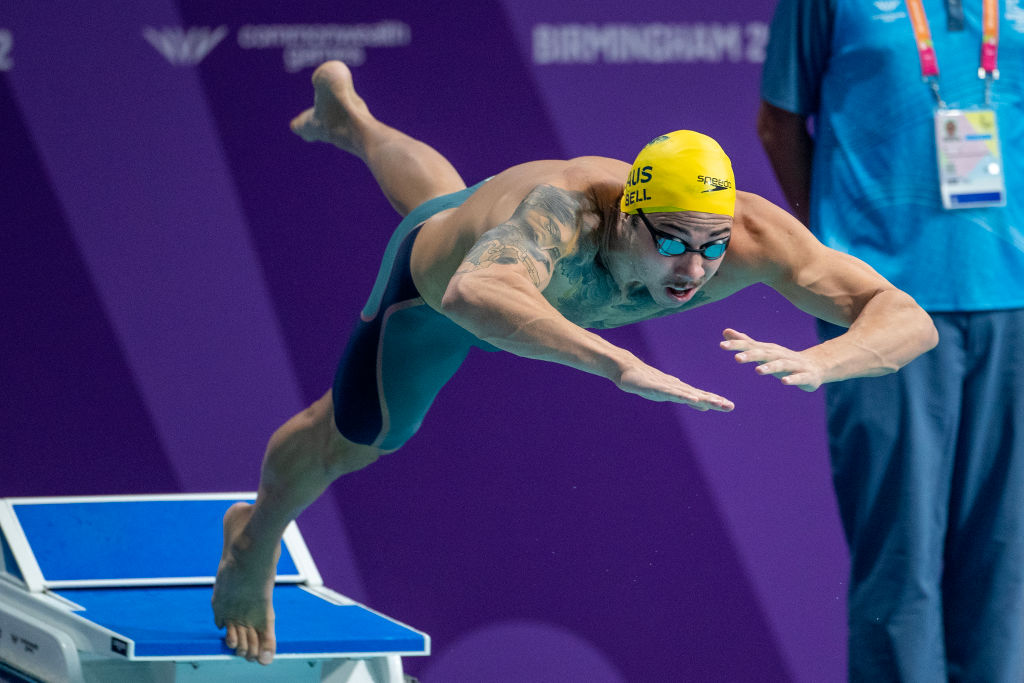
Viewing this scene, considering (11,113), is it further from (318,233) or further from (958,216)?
(958,216)

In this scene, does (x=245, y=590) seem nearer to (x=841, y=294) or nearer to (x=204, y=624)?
(x=204, y=624)

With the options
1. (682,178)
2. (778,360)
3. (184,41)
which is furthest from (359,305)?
(778,360)

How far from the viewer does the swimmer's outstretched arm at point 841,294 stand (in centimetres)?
267

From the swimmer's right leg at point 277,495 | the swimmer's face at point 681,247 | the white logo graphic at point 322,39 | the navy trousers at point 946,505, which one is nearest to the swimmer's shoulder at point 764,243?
the swimmer's face at point 681,247

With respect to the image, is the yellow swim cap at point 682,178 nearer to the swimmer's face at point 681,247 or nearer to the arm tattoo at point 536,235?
the swimmer's face at point 681,247

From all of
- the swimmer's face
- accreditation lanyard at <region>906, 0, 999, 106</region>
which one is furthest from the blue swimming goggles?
accreditation lanyard at <region>906, 0, 999, 106</region>

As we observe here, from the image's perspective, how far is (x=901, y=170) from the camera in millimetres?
3248

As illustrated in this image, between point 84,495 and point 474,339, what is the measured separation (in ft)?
5.78

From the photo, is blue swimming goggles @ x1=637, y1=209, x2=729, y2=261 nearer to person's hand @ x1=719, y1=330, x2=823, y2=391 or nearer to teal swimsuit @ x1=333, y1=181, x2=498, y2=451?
person's hand @ x1=719, y1=330, x2=823, y2=391

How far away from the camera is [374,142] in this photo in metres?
3.91

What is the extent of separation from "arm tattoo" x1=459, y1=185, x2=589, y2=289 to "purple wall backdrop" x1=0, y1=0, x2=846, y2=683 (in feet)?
5.42

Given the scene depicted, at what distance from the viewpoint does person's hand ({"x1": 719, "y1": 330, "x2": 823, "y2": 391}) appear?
87.8 inches

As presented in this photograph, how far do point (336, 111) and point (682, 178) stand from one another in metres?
1.60

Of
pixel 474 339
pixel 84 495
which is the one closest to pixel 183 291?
pixel 84 495
